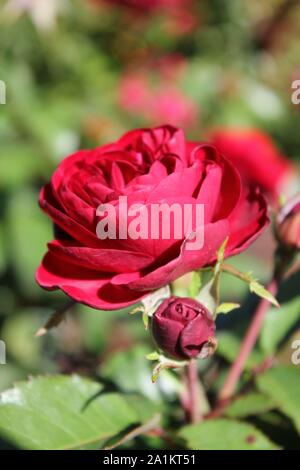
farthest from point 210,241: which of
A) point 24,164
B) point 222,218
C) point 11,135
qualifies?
point 11,135

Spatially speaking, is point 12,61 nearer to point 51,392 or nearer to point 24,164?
point 24,164

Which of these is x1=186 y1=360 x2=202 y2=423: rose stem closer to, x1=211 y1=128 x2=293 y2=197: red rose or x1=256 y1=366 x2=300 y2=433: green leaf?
x1=256 y1=366 x2=300 y2=433: green leaf

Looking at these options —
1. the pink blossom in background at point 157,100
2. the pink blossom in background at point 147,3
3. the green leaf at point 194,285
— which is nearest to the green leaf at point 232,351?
the green leaf at point 194,285

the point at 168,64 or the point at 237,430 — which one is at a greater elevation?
the point at 168,64

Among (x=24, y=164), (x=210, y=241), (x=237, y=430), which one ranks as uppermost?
(x=210, y=241)

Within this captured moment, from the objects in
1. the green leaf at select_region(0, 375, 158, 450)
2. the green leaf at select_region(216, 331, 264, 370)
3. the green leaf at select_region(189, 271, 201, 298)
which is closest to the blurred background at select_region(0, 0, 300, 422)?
the green leaf at select_region(216, 331, 264, 370)

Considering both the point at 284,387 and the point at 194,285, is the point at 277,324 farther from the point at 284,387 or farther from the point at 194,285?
the point at 194,285

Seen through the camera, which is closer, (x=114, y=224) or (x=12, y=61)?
(x=114, y=224)

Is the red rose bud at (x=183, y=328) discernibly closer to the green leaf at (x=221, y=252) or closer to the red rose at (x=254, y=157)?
the green leaf at (x=221, y=252)
